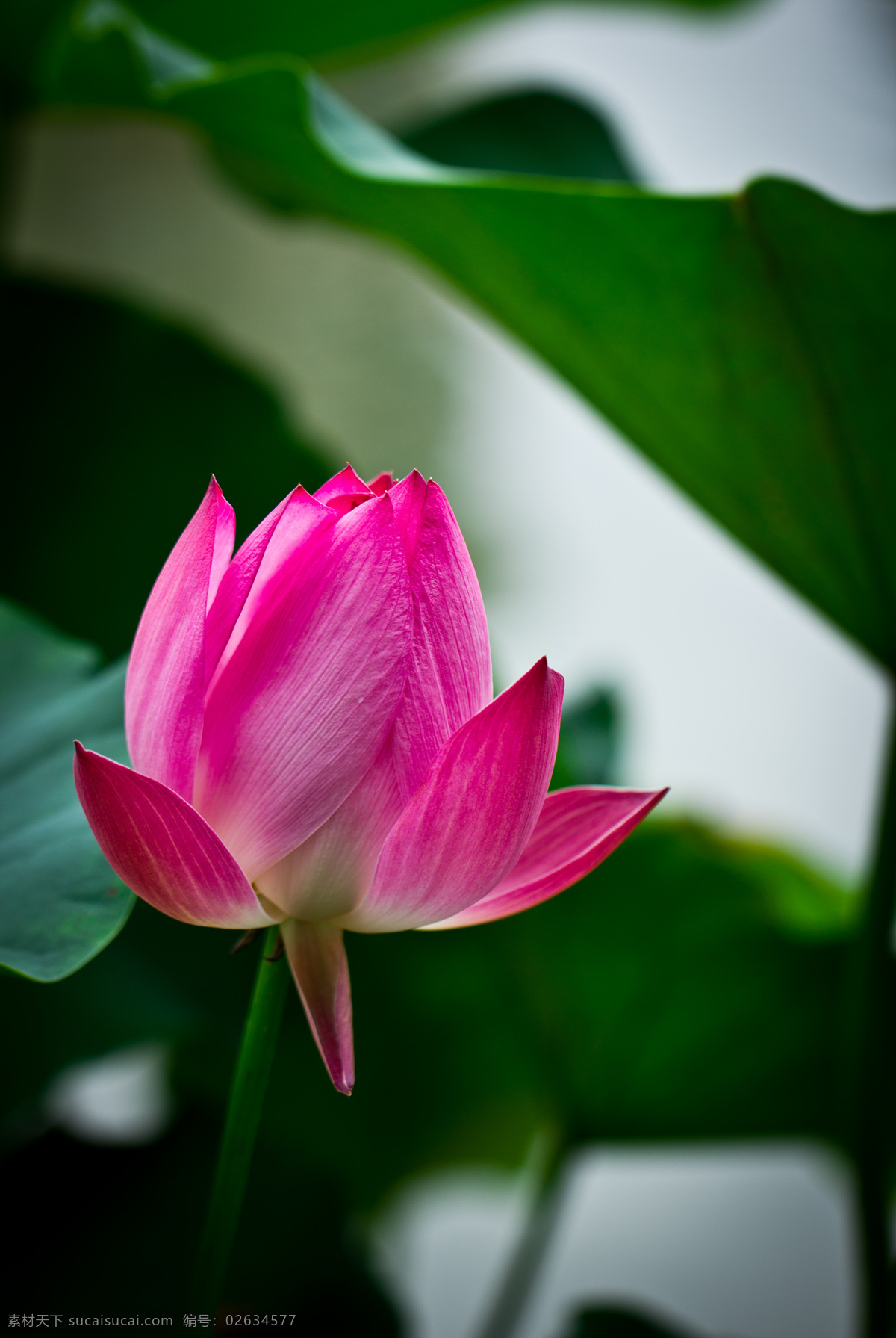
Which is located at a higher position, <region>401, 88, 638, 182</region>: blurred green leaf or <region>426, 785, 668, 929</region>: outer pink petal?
<region>401, 88, 638, 182</region>: blurred green leaf

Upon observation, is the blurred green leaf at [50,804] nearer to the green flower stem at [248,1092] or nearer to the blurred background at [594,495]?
the green flower stem at [248,1092]

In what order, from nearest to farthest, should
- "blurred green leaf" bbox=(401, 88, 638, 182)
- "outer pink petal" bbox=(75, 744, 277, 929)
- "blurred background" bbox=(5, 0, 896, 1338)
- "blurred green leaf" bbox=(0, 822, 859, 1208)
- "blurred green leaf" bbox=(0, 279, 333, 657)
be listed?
"outer pink petal" bbox=(75, 744, 277, 929) → "blurred green leaf" bbox=(0, 822, 859, 1208) → "blurred green leaf" bbox=(0, 279, 333, 657) → "blurred green leaf" bbox=(401, 88, 638, 182) → "blurred background" bbox=(5, 0, 896, 1338)

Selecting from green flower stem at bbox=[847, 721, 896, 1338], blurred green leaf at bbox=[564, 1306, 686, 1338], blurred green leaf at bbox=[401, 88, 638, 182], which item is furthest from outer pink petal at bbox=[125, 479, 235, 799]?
blurred green leaf at bbox=[401, 88, 638, 182]

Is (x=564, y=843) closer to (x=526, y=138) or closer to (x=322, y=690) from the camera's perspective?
(x=322, y=690)

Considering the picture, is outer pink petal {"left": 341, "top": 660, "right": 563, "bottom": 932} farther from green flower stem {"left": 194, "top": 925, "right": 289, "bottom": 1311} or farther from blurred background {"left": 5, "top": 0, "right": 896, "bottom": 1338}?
blurred background {"left": 5, "top": 0, "right": 896, "bottom": 1338}

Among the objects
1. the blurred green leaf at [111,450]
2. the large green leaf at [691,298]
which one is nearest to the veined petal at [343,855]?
the large green leaf at [691,298]

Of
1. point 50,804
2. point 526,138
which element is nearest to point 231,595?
point 50,804

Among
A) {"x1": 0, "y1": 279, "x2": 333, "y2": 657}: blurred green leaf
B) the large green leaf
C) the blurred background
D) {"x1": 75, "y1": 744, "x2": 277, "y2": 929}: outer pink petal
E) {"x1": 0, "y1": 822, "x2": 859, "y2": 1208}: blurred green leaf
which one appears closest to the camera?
{"x1": 75, "y1": 744, "x2": 277, "y2": 929}: outer pink petal

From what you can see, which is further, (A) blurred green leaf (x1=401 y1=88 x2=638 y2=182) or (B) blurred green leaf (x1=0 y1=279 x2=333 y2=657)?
(A) blurred green leaf (x1=401 y1=88 x2=638 y2=182)
